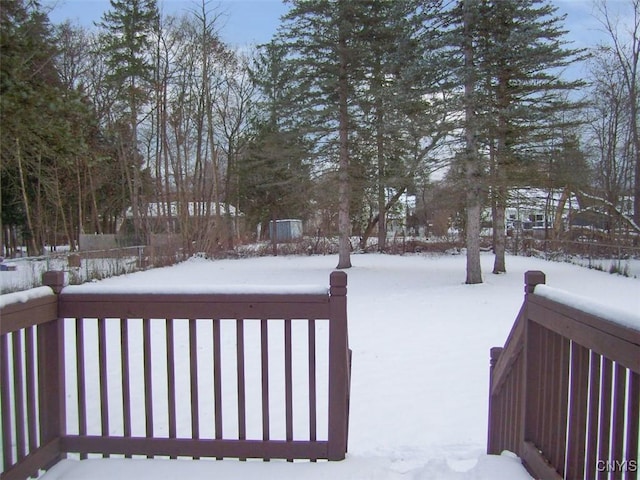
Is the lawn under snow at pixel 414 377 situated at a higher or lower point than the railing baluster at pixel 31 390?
lower

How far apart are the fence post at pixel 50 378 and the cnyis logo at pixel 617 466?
265 centimetres

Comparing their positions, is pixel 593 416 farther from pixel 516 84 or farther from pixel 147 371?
pixel 516 84

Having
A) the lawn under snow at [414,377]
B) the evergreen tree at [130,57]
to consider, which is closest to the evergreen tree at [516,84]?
the lawn under snow at [414,377]

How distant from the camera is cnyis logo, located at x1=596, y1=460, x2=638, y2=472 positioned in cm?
161

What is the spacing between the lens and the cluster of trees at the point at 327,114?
1260 centimetres

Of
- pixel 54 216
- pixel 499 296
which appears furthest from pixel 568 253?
pixel 54 216

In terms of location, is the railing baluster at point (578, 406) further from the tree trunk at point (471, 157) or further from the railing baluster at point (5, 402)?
the tree trunk at point (471, 157)

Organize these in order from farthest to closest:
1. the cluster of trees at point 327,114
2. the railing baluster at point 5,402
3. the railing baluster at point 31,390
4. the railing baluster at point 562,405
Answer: the cluster of trees at point 327,114
the railing baluster at point 31,390
the railing baluster at point 5,402
the railing baluster at point 562,405

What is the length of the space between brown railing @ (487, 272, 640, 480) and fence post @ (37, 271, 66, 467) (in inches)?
101

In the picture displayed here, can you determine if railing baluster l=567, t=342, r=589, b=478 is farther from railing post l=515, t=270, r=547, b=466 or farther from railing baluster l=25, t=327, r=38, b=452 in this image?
railing baluster l=25, t=327, r=38, b=452

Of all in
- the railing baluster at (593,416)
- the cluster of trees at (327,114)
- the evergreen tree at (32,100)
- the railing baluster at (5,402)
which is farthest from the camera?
the cluster of trees at (327,114)

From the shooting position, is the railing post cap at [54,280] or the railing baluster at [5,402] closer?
the railing baluster at [5,402]

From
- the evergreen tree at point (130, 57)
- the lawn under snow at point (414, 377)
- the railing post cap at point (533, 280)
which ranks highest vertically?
the evergreen tree at point (130, 57)

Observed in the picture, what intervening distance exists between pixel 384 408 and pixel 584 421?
279 centimetres
